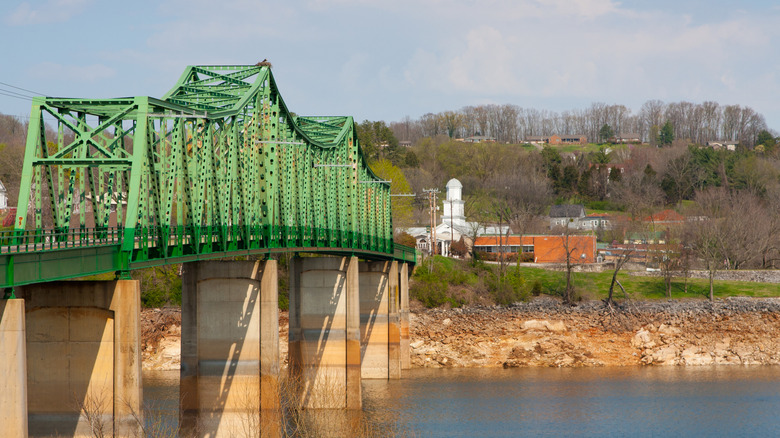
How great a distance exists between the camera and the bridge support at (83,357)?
25734 millimetres

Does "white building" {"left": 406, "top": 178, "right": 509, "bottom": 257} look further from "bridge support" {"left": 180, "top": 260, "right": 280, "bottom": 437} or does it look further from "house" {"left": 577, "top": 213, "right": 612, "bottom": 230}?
"bridge support" {"left": 180, "top": 260, "right": 280, "bottom": 437}

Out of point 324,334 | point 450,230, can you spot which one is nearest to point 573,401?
point 324,334

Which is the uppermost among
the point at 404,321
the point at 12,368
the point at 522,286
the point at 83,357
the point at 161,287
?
the point at 12,368

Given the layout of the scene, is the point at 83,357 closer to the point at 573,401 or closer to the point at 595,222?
the point at 573,401

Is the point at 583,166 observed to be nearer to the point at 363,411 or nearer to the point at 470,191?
the point at 470,191

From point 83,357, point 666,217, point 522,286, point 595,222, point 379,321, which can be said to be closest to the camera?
point 83,357

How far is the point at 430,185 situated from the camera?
15412cm

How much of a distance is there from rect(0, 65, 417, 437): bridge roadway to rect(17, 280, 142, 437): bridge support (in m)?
0.04

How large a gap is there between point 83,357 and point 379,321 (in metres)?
46.3

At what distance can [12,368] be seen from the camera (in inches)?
826

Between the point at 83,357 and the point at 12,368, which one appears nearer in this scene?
the point at 12,368

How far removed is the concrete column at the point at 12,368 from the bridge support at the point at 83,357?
14.0 ft

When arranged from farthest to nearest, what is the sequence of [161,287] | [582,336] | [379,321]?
[161,287]
[582,336]
[379,321]

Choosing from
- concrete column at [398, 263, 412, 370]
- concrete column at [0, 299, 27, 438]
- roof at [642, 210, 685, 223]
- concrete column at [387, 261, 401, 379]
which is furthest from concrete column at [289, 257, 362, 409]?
roof at [642, 210, 685, 223]
